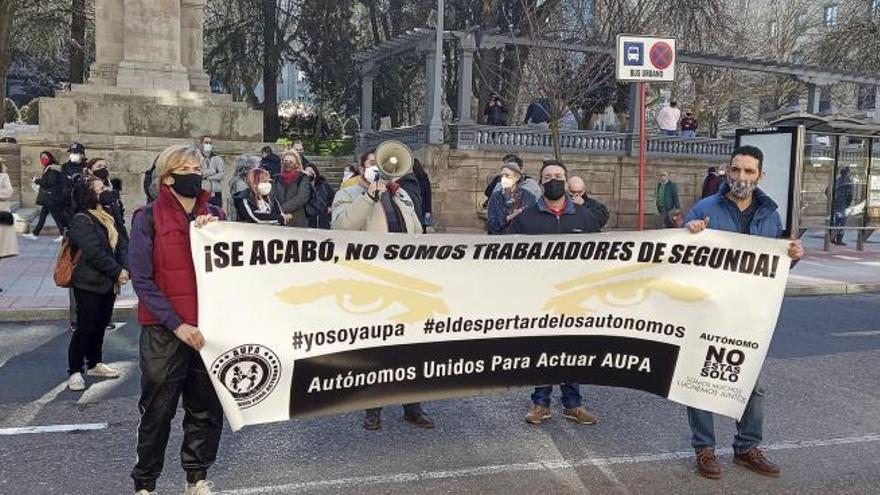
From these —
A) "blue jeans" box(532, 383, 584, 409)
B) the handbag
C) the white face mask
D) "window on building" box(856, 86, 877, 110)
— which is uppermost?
"window on building" box(856, 86, 877, 110)

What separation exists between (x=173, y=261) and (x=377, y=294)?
1.08 m

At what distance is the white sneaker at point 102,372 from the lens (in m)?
6.25

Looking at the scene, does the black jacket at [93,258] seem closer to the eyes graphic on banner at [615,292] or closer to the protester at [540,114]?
the eyes graphic on banner at [615,292]

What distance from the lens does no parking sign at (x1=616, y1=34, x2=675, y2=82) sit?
882cm

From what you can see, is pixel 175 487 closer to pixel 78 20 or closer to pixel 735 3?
pixel 78 20

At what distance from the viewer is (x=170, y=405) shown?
12.1 feet

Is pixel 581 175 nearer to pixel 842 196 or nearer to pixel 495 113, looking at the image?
pixel 495 113

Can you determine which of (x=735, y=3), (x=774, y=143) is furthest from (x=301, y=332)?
(x=735, y=3)

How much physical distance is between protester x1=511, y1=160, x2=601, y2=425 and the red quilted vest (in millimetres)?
2257

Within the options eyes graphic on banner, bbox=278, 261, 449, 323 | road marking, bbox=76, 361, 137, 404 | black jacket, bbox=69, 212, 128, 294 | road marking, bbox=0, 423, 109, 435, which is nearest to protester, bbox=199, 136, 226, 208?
road marking, bbox=76, 361, 137, 404

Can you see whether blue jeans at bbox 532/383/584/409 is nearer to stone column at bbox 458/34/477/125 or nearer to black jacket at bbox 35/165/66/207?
black jacket at bbox 35/165/66/207

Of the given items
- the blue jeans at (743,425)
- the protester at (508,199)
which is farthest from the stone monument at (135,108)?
the blue jeans at (743,425)

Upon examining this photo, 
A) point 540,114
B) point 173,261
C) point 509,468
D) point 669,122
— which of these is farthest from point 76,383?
point 669,122

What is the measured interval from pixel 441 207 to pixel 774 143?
304 inches
